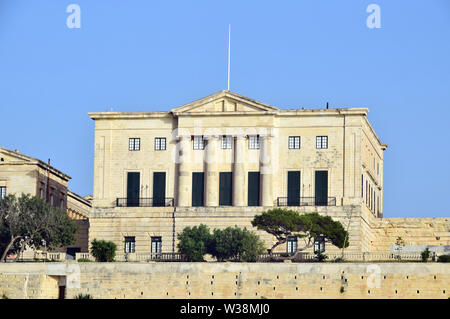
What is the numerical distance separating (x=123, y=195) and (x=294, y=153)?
38.7ft

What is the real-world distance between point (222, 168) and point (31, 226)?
13577mm

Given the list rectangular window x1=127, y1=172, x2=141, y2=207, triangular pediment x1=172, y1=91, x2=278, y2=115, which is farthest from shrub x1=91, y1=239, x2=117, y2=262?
triangular pediment x1=172, y1=91, x2=278, y2=115

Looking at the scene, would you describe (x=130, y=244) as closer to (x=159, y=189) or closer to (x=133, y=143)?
(x=159, y=189)

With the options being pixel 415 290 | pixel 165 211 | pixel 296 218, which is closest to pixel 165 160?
pixel 165 211

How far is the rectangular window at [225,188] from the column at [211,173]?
319 mm

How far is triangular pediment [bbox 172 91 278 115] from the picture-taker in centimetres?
12950

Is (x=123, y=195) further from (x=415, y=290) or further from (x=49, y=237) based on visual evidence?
(x=415, y=290)

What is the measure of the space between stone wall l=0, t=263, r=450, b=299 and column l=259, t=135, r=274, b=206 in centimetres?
1194

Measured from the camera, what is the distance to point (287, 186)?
129 meters

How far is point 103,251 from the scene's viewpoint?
12281 cm

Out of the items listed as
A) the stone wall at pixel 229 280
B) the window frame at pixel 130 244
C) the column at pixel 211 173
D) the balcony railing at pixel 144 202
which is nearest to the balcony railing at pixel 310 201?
the column at pixel 211 173

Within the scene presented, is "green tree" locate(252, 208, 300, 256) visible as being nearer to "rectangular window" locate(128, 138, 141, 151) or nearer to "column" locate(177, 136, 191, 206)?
"column" locate(177, 136, 191, 206)

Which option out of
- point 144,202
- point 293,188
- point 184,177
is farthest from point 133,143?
point 293,188
